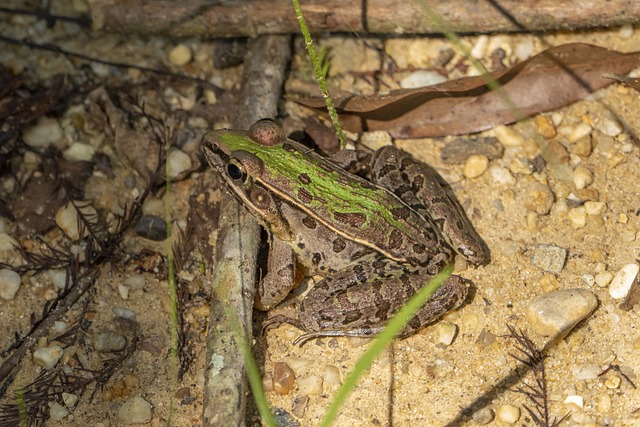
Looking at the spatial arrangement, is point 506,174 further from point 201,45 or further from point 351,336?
point 201,45

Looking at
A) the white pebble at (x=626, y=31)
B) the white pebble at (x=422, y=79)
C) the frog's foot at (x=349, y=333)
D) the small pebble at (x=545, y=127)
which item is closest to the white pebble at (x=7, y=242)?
the frog's foot at (x=349, y=333)

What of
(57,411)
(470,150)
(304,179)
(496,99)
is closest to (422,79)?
(496,99)

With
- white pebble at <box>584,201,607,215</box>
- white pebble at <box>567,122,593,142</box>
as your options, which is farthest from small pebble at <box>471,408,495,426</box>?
white pebble at <box>567,122,593,142</box>

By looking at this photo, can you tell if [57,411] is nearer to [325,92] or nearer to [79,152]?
[79,152]

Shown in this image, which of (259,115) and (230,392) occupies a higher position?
(259,115)

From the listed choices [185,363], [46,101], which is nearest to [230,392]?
[185,363]

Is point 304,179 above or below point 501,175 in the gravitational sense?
above

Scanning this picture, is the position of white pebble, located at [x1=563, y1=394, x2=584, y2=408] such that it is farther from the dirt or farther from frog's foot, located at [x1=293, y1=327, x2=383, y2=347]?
frog's foot, located at [x1=293, y1=327, x2=383, y2=347]
